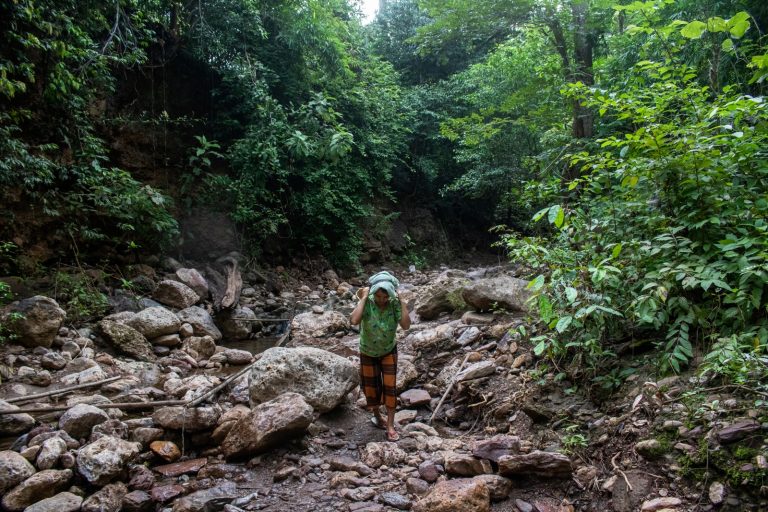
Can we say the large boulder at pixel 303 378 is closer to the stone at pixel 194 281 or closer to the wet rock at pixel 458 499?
A: the wet rock at pixel 458 499

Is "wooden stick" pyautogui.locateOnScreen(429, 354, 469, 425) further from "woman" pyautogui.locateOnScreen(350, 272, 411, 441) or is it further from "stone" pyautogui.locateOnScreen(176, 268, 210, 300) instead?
"stone" pyautogui.locateOnScreen(176, 268, 210, 300)

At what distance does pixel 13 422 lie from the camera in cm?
344

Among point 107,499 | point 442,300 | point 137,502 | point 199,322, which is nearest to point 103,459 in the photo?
point 107,499

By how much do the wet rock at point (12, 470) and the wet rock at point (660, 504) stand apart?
3.68 metres

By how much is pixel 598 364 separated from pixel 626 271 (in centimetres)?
73

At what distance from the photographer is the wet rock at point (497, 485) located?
8.66 feet

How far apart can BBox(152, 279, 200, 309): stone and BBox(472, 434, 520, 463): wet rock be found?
242 inches

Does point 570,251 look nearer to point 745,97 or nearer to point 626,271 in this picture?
point 626,271

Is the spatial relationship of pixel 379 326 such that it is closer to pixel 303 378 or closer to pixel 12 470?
pixel 303 378

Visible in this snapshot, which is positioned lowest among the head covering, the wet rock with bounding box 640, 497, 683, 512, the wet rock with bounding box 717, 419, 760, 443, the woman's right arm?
the wet rock with bounding box 640, 497, 683, 512

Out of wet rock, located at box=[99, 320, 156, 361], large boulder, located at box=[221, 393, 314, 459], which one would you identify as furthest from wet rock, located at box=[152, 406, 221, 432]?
wet rock, located at box=[99, 320, 156, 361]

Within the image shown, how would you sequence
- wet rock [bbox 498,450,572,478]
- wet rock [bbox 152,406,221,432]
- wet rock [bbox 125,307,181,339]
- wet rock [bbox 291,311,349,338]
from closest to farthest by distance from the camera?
wet rock [bbox 498,450,572,478] → wet rock [bbox 152,406,221,432] → wet rock [bbox 125,307,181,339] → wet rock [bbox 291,311,349,338]

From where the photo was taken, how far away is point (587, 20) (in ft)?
24.0

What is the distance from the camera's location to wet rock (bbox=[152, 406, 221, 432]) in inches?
143
